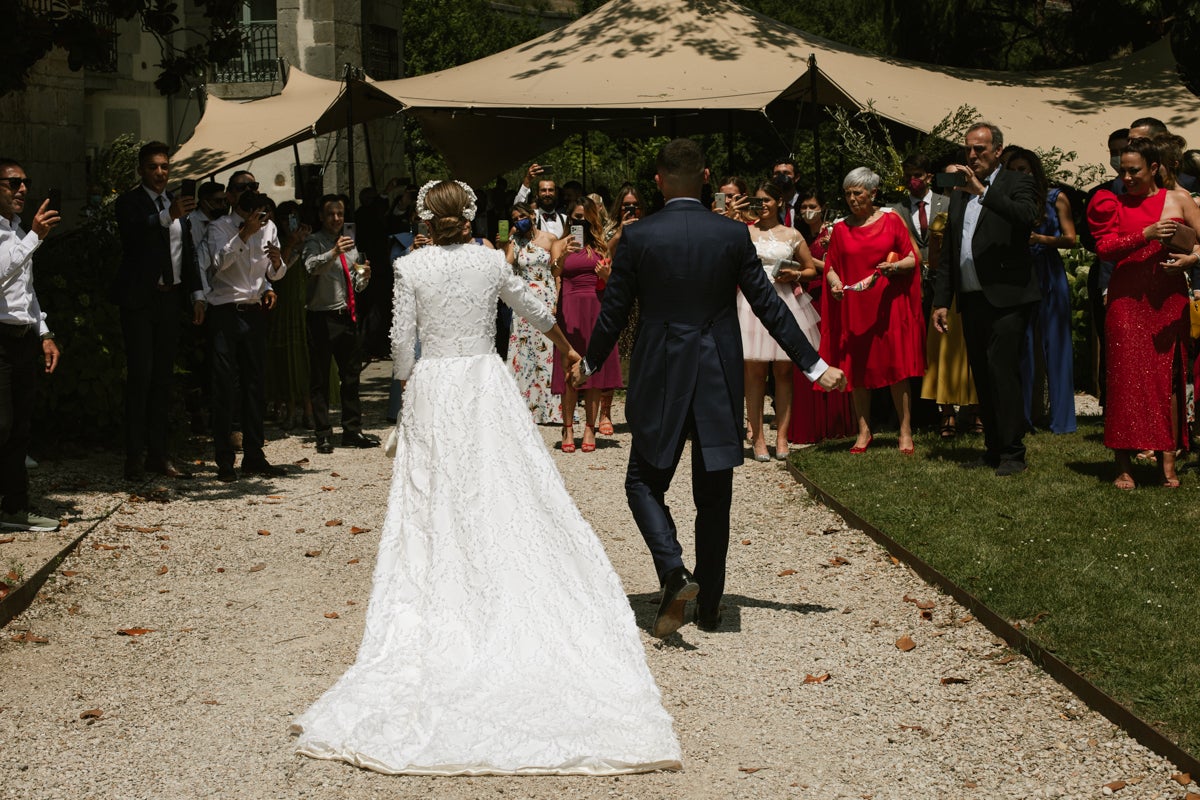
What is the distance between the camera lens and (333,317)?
12438 mm

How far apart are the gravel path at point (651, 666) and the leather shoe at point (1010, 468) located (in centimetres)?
137

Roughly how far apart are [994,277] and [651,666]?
479cm

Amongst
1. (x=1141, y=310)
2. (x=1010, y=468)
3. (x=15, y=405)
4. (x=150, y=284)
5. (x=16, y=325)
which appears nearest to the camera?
(x=16, y=325)

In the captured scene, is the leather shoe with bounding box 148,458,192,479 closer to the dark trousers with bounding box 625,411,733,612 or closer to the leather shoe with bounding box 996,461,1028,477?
the dark trousers with bounding box 625,411,733,612

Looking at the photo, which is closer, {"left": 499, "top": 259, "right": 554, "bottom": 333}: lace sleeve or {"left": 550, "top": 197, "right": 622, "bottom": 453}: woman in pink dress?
{"left": 499, "top": 259, "right": 554, "bottom": 333}: lace sleeve

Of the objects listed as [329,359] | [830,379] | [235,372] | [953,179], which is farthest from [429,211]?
[329,359]

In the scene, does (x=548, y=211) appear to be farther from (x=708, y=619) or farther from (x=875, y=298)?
(x=708, y=619)

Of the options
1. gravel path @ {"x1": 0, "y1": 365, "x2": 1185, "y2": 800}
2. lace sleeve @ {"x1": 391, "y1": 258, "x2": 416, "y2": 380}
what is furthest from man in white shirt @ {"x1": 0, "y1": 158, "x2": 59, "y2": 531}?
lace sleeve @ {"x1": 391, "y1": 258, "x2": 416, "y2": 380}

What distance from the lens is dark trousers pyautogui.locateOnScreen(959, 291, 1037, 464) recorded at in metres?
9.82

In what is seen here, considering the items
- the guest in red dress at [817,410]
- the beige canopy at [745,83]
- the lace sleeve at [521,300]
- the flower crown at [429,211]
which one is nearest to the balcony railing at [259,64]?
the beige canopy at [745,83]

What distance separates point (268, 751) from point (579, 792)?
1.18m

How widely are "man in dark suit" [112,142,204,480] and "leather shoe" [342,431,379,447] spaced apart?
6.61 feet

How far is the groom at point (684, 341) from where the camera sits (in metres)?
6.42

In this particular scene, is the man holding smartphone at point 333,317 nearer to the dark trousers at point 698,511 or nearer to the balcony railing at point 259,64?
the dark trousers at point 698,511
